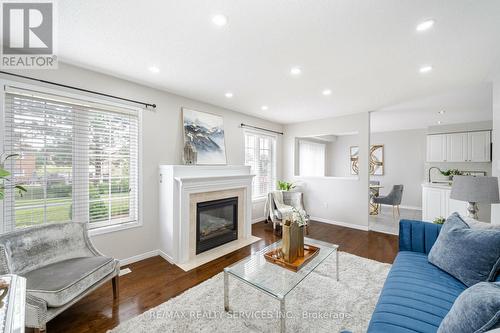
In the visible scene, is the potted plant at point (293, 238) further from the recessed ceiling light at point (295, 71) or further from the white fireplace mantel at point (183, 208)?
the recessed ceiling light at point (295, 71)

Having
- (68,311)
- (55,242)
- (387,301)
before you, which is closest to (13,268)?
(55,242)

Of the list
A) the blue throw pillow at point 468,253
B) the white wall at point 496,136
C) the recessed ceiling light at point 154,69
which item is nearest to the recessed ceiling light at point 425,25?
the white wall at point 496,136

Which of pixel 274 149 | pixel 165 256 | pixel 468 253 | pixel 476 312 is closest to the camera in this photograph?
pixel 476 312

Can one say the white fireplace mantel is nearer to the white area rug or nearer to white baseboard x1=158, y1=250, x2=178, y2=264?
white baseboard x1=158, y1=250, x2=178, y2=264

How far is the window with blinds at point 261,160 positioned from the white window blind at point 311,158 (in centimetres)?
95

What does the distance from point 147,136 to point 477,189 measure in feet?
13.1

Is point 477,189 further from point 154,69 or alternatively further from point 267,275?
point 154,69

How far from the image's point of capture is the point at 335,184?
4.77 meters

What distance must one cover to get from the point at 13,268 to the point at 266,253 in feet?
7.10

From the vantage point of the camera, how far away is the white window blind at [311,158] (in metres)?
6.05

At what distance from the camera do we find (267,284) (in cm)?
170

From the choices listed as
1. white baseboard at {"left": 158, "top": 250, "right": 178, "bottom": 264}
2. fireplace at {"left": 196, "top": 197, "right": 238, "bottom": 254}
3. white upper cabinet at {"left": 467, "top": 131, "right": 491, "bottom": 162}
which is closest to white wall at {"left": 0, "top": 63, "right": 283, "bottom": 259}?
white baseboard at {"left": 158, "top": 250, "right": 178, "bottom": 264}

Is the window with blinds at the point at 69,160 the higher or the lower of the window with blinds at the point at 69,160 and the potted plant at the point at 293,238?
the higher

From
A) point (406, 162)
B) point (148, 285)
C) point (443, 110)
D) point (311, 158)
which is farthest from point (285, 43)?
point (406, 162)
